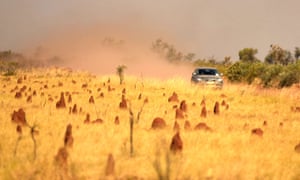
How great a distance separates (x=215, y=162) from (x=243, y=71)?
37434mm

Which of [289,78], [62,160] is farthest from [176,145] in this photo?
[289,78]

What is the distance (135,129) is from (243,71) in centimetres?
3450

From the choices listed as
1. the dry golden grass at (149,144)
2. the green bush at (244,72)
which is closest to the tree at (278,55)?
the green bush at (244,72)

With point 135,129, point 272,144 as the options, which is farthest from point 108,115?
point 272,144

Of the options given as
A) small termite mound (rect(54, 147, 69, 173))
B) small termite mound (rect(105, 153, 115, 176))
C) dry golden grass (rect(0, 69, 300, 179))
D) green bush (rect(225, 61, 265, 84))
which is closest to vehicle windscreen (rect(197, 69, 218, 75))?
dry golden grass (rect(0, 69, 300, 179))

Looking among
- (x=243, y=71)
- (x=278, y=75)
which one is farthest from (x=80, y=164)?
(x=243, y=71)

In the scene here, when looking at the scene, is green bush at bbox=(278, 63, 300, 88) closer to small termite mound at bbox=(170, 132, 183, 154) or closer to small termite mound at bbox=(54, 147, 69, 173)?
small termite mound at bbox=(170, 132, 183, 154)

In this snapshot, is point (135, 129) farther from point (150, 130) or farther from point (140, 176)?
point (140, 176)

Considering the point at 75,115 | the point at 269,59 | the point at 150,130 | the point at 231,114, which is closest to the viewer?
the point at 150,130

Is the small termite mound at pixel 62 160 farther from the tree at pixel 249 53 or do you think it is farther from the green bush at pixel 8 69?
the tree at pixel 249 53

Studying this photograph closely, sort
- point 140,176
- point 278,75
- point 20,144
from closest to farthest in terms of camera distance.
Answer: point 140,176
point 20,144
point 278,75

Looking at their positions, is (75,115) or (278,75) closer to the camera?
(75,115)

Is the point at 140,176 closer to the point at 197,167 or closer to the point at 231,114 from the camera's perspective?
the point at 197,167

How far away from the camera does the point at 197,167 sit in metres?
8.40
